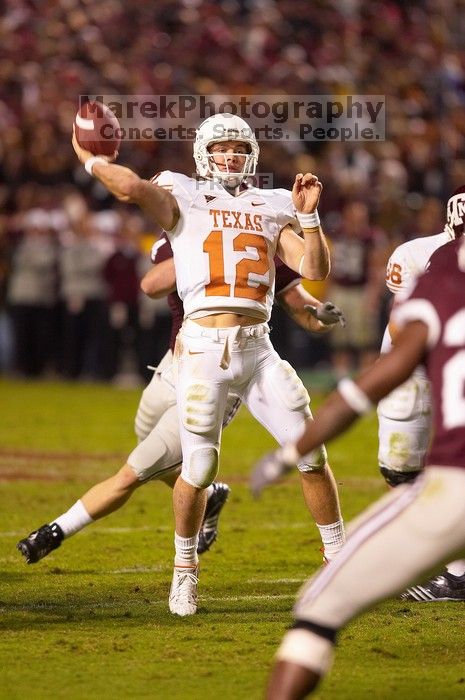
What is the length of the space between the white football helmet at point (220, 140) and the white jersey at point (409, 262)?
76cm

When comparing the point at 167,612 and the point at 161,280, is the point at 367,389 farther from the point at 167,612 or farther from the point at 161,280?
the point at 161,280

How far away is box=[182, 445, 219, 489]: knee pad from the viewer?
535cm

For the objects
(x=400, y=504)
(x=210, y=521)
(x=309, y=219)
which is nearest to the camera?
(x=400, y=504)

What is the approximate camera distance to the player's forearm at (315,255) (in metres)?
5.36

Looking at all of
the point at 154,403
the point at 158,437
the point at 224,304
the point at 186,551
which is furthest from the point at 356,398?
the point at 154,403

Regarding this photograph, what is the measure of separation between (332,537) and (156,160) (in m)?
10.2

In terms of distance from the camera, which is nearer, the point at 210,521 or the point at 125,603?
the point at 125,603

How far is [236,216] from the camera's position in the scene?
5.52 metres

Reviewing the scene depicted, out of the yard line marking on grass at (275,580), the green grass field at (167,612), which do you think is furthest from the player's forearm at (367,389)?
the yard line marking on grass at (275,580)

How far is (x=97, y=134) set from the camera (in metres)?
5.42

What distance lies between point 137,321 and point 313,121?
3.37m

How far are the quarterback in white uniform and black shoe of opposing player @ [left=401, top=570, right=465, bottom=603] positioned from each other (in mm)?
466

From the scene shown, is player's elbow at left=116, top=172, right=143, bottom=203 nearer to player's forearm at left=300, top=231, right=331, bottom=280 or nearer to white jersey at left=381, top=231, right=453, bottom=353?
player's forearm at left=300, top=231, right=331, bottom=280

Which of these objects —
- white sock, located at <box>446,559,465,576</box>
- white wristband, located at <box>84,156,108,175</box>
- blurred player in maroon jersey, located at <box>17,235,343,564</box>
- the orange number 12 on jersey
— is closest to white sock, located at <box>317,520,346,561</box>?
white sock, located at <box>446,559,465,576</box>
